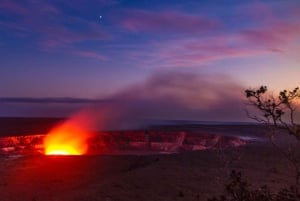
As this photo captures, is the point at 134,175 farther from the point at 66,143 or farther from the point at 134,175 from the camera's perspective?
the point at 66,143

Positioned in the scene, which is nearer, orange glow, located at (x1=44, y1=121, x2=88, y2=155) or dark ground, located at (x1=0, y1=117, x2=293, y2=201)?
dark ground, located at (x1=0, y1=117, x2=293, y2=201)

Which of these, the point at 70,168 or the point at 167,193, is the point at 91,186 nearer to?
the point at 167,193

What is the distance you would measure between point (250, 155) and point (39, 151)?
1945cm

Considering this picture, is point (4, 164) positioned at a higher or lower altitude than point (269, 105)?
lower

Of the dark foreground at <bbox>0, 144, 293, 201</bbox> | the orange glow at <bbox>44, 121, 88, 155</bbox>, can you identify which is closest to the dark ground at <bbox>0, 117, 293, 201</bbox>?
the dark foreground at <bbox>0, 144, 293, 201</bbox>

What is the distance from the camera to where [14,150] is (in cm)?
4053

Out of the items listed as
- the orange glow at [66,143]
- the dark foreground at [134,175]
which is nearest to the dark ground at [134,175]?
the dark foreground at [134,175]

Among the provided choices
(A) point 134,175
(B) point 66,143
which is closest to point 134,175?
(A) point 134,175

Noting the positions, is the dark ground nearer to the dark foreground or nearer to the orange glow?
the dark foreground

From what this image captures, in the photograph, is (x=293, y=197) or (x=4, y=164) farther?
(x=4, y=164)

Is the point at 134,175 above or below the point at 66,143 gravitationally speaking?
below

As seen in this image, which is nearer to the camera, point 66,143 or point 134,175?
point 134,175

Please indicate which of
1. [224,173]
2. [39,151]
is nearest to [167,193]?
[224,173]

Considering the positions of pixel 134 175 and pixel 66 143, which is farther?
pixel 66 143
